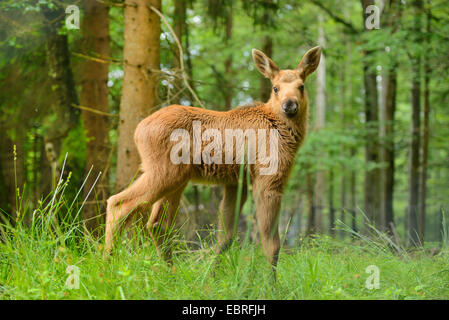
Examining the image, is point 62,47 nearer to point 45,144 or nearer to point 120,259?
point 45,144

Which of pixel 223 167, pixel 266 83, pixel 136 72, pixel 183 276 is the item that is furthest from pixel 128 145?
pixel 266 83

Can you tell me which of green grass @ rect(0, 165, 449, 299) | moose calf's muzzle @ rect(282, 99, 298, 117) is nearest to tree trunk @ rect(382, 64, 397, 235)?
green grass @ rect(0, 165, 449, 299)

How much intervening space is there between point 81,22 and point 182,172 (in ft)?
14.9

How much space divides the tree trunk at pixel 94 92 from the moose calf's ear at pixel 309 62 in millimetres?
3768

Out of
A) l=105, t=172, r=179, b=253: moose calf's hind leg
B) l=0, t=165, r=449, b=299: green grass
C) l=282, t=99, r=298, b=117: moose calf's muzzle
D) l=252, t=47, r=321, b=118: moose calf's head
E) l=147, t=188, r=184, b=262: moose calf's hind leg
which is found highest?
l=252, t=47, r=321, b=118: moose calf's head

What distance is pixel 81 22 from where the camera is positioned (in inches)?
282

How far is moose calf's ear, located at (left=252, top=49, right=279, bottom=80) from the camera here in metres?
4.30

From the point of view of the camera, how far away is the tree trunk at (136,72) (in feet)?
18.6

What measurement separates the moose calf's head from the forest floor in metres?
1.45

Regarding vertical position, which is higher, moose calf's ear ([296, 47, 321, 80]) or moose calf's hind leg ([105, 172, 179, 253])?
moose calf's ear ([296, 47, 321, 80])

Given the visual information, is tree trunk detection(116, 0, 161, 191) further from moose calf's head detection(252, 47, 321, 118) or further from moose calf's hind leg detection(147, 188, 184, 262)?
moose calf's head detection(252, 47, 321, 118)

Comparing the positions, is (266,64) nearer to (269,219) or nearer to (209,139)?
(209,139)

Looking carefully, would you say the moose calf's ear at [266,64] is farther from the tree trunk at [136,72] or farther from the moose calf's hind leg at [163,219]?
the tree trunk at [136,72]
